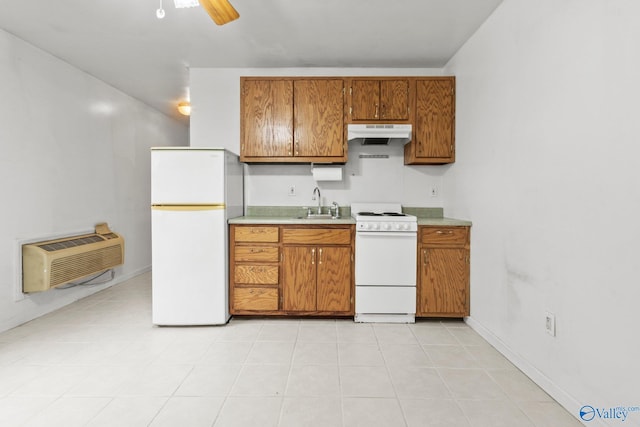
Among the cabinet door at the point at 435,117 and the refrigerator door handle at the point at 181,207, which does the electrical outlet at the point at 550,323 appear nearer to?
the cabinet door at the point at 435,117

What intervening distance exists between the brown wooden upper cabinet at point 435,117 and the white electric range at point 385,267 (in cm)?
81

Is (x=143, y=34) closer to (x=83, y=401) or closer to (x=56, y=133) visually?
(x=56, y=133)

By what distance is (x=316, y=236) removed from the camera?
303 cm

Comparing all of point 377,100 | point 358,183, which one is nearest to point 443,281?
point 358,183

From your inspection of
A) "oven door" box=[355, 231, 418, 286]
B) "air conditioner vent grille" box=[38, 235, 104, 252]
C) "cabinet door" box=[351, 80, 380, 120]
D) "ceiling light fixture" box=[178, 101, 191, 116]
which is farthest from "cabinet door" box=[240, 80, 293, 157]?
"air conditioner vent grille" box=[38, 235, 104, 252]

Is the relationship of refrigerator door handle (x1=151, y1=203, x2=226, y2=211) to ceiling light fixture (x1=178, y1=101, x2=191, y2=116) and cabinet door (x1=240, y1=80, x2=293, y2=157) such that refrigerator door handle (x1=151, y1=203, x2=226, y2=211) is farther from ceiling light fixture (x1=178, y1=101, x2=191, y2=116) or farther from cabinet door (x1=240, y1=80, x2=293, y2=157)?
ceiling light fixture (x1=178, y1=101, x2=191, y2=116)

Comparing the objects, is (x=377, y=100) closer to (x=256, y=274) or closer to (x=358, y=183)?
(x=358, y=183)

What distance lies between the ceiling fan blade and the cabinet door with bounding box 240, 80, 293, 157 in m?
1.26

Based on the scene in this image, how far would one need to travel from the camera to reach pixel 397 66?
3.52m

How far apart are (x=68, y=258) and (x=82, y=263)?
21 centimetres

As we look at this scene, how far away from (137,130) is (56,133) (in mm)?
1502

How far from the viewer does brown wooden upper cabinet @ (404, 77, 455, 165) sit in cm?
326

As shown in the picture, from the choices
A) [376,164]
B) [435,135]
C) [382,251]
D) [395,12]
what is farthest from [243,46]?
[382,251]

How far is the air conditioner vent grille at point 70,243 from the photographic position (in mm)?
3092
